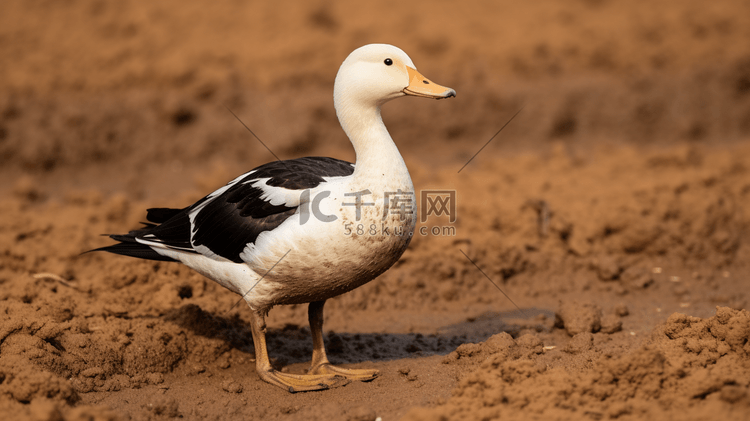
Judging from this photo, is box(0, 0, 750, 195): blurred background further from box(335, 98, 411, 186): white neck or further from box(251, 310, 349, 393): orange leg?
box(335, 98, 411, 186): white neck

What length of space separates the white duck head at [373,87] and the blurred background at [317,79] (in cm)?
591

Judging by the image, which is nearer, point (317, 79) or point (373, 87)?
point (373, 87)

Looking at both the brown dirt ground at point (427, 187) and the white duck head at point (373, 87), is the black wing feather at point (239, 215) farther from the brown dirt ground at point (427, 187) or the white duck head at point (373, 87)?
the brown dirt ground at point (427, 187)

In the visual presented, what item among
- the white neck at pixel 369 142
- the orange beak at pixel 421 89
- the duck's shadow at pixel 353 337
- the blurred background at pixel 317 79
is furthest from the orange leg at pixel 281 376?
the blurred background at pixel 317 79

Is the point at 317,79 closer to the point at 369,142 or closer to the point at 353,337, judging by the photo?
the point at 353,337

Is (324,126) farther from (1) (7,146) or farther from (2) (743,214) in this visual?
(2) (743,214)

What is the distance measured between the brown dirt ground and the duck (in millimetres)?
704

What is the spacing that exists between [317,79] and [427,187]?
3660mm

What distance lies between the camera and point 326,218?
397cm

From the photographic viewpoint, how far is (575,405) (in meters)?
3.50

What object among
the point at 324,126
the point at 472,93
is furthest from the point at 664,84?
the point at 324,126

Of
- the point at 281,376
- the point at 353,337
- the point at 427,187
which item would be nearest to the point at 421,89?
the point at 281,376

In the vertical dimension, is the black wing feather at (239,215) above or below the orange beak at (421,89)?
below

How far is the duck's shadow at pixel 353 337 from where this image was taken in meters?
5.02
